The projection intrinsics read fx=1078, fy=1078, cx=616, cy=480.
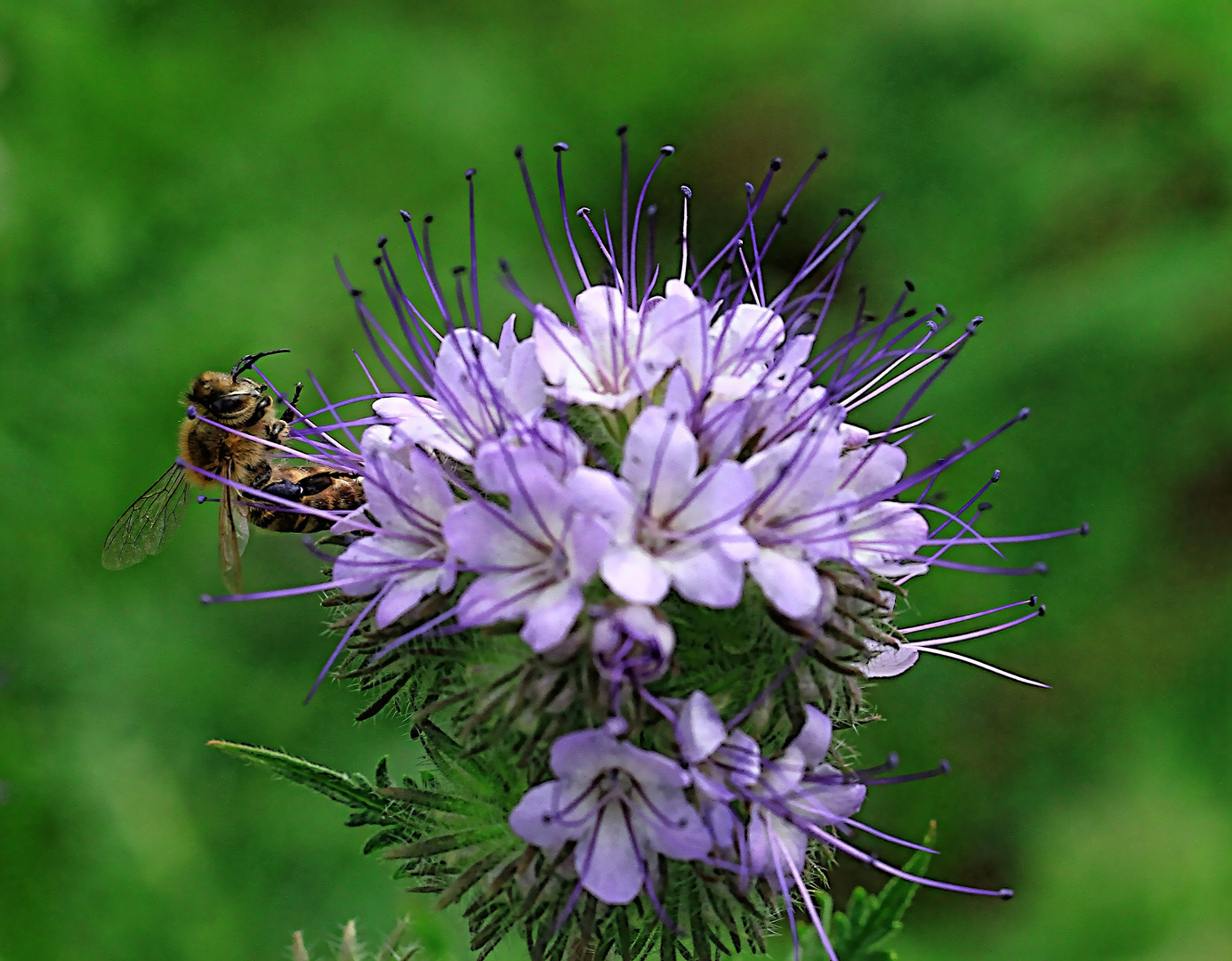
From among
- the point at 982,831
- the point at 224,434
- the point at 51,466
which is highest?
the point at 224,434

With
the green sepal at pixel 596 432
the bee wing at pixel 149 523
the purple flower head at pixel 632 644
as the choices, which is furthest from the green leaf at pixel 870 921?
the bee wing at pixel 149 523

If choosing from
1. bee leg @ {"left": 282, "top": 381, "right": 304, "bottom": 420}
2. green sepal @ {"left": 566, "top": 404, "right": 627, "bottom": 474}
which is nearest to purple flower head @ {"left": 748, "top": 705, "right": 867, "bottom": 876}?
green sepal @ {"left": 566, "top": 404, "right": 627, "bottom": 474}

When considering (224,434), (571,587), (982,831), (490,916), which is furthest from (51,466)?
(982,831)

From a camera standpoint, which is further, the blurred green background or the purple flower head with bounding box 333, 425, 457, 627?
the blurred green background

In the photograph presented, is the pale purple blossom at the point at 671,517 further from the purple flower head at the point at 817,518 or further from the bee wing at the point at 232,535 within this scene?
the bee wing at the point at 232,535

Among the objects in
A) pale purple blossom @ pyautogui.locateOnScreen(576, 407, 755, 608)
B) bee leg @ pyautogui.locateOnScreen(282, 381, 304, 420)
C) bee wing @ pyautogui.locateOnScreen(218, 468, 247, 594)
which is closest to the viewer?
pale purple blossom @ pyautogui.locateOnScreen(576, 407, 755, 608)

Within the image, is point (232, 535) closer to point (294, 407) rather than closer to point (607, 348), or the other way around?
point (294, 407)

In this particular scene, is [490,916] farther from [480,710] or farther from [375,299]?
[375,299]

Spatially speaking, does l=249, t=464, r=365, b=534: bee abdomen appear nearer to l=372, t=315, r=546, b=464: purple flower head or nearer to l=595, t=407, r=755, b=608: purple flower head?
l=372, t=315, r=546, b=464: purple flower head
